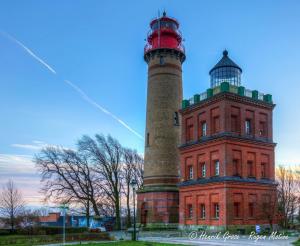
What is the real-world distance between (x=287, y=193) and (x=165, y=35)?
25.9 metres

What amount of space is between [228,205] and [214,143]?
628 centimetres

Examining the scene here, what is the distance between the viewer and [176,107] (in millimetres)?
51375

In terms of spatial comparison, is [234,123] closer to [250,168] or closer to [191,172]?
[250,168]

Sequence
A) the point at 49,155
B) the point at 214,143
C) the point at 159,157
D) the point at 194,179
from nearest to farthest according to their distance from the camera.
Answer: the point at 214,143 → the point at 194,179 → the point at 159,157 → the point at 49,155

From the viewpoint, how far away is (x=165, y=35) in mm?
52688

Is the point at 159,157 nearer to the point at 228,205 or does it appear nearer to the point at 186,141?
the point at 186,141

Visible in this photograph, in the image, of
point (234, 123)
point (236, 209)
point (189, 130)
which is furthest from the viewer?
point (189, 130)

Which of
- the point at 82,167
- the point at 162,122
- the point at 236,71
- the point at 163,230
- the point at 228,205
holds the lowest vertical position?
the point at 163,230

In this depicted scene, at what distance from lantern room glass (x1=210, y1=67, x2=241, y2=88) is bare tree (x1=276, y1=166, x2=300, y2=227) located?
1344 centimetres

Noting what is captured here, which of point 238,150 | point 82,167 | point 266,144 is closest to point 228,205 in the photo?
point 238,150

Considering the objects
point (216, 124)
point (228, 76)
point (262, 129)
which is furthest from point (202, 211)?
point (228, 76)

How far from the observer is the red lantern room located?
2062 inches

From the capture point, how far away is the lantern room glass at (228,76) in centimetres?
4569

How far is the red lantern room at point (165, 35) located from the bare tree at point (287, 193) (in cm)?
2154
